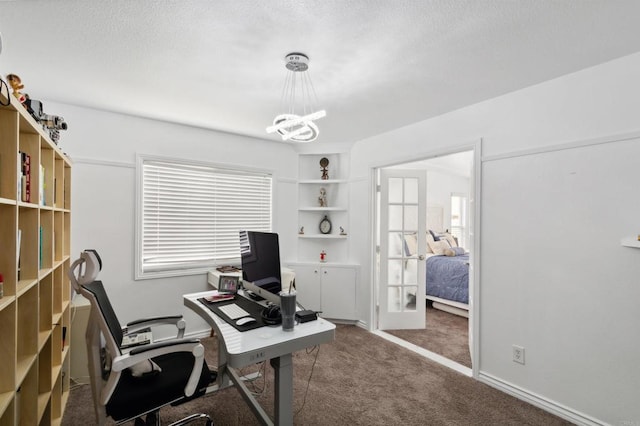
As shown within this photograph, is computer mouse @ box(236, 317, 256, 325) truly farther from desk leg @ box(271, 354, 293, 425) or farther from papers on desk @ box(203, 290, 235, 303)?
papers on desk @ box(203, 290, 235, 303)

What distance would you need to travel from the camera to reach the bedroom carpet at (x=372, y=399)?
2.21 metres

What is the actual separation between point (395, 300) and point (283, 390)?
258 cm

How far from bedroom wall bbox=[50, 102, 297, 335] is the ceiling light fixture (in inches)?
56.6

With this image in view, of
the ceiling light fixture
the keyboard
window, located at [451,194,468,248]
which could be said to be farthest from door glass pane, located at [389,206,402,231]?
window, located at [451,194,468,248]

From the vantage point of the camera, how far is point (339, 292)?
4180 mm

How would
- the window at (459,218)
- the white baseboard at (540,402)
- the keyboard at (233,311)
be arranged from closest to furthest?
1. the keyboard at (233,311)
2. the white baseboard at (540,402)
3. the window at (459,218)

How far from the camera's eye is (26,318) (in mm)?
1460

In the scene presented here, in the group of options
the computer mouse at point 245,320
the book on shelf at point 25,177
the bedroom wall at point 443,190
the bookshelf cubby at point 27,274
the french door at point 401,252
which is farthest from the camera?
the bedroom wall at point 443,190

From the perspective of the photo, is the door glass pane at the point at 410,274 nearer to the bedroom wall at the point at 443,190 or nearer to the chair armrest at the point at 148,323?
the chair armrest at the point at 148,323

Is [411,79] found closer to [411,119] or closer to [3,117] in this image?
[411,119]

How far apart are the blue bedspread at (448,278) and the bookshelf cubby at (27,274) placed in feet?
14.7

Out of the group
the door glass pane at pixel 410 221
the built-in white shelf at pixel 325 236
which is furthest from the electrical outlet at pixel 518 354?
the built-in white shelf at pixel 325 236

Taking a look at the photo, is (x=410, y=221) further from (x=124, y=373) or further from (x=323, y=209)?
(x=124, y=373)

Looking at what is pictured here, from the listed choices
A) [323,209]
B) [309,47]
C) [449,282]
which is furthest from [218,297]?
[449,282]
